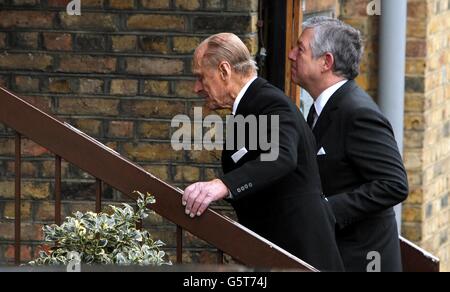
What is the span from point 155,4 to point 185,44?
0.21m

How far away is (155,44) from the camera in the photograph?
241 inches

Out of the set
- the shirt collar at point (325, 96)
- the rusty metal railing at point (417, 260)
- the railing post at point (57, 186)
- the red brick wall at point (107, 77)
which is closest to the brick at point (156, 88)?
the red brick wall at point (107, 77)

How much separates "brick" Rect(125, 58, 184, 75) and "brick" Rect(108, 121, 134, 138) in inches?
8.9

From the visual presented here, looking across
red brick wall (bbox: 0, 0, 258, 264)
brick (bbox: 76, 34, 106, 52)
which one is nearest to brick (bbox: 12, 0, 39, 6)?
red brick wall (bbox: 0, 0, 258, 264)

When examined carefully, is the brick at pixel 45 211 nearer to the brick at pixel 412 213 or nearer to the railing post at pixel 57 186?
the railing post at pixel 57 186

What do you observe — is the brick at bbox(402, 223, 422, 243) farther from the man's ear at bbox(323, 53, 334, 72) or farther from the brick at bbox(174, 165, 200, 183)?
the man's ear at bbox(323, 53, 334, 72)

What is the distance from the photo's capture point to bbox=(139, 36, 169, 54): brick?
6.12 metres

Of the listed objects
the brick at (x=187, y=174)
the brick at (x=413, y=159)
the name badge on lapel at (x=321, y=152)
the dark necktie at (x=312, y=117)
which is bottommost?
the brick at (x=413, y=159)

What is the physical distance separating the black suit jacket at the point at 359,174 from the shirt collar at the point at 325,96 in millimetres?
18

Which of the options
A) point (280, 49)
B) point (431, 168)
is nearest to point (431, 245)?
point (431, 168)

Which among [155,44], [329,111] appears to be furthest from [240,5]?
[329,111]

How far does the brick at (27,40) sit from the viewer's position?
6125 millimetres

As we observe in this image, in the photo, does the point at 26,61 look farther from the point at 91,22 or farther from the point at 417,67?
the point at 417,67

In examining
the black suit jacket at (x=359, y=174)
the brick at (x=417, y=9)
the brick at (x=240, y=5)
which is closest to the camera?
the black suit jacket at (x=359, y=174)
